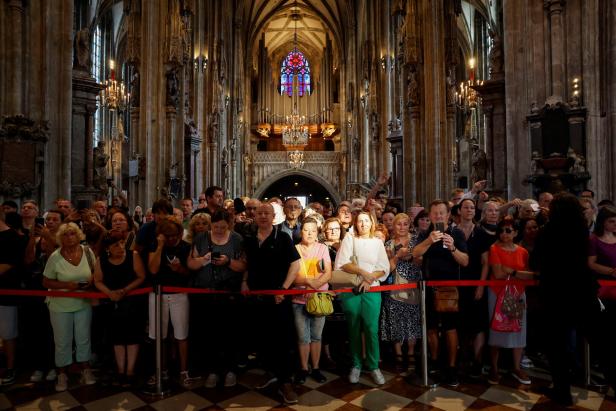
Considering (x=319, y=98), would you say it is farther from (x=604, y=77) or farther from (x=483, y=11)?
(x=604, y=77)

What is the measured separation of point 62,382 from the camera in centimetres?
412

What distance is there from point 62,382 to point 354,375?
2546mm

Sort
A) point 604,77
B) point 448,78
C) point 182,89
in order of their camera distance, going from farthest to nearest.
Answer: point 182,89, point 448,78, point 604,77

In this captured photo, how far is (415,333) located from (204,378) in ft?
6.64

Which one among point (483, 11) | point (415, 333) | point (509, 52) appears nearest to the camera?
point (415, 333)

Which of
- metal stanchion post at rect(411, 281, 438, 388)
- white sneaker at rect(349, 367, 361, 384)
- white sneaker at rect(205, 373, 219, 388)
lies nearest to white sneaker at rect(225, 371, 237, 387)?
white sneaker at rect(205, 373, 219, 388)

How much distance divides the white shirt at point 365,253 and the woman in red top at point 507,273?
99 centimetres

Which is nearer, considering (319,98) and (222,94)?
(222,94)

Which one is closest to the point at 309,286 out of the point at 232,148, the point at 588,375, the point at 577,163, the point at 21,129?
the point at 588,375

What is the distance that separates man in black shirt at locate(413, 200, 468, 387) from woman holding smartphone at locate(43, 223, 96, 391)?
3.00 meters

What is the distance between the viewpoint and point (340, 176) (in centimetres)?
3556

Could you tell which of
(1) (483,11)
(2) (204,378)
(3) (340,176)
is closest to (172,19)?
(2) (204,378)

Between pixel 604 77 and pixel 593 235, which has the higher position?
pixel 604 77

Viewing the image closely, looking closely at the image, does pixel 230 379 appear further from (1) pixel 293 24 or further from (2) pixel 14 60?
(1) pixel 293 24
